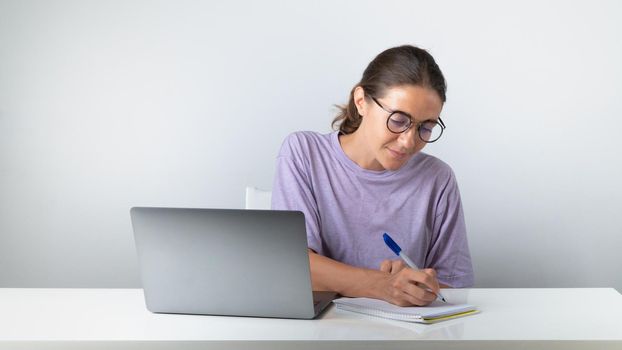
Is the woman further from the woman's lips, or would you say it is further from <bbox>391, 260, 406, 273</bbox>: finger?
<bbox>391, 260, 406, 273</bbox>: finger

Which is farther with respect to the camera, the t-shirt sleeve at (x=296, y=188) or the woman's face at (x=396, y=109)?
the t-shirt sleeve at (x=296, y=188)

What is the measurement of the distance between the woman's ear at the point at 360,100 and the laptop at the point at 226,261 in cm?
75

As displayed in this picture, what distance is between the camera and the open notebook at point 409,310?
139 centimetres

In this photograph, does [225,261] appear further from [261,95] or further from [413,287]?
[261,95]

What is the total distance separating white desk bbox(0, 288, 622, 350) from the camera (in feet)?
4.02

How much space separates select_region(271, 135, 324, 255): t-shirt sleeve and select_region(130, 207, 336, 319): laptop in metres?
0.58

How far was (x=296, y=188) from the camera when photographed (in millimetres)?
2061

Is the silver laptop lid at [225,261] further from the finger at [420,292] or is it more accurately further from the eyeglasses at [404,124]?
the eyeglasses at [404,124]

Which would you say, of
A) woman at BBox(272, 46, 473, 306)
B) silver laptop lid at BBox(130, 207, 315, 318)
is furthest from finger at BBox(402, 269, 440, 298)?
woman at BBox(272, 46, 473, 306)

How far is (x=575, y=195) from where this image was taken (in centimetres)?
273

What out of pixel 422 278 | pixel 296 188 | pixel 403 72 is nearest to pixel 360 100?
pixel 403 72

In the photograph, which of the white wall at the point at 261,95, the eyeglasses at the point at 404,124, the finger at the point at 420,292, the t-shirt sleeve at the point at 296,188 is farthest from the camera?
the white wall at the point at 261,95

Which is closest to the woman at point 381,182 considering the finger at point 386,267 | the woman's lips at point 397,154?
the woman's lips at point 397,154

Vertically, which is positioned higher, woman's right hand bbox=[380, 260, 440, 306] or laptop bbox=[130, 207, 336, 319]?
laptop bbox=[130, 207, 336, 319]
